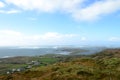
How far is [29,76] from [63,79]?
6.70 m

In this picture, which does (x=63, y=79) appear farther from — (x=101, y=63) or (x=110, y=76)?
(x=101, y=63)

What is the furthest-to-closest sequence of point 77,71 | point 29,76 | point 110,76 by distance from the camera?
point 29,76 < point 77,71 < point 110,76

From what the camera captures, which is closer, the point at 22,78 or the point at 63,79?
the point at 63,79

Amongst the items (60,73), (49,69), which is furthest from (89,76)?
(49,69)

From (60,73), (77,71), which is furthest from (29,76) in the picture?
(77,71)

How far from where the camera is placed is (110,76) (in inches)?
992

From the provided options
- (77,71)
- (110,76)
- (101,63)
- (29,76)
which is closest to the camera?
(110,76)

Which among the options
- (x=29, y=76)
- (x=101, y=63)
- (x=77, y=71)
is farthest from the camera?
(x=101, y=63)

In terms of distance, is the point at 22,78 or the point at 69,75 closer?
the point at 69,75

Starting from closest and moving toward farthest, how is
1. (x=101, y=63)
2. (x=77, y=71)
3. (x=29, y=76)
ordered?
(x=77, y=71)
(x=29, y=76)
(x=101, y=63)

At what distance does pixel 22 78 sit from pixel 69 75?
6.72 m

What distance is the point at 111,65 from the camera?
100 ft

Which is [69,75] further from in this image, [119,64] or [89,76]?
[119,64]

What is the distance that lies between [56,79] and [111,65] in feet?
29.2
